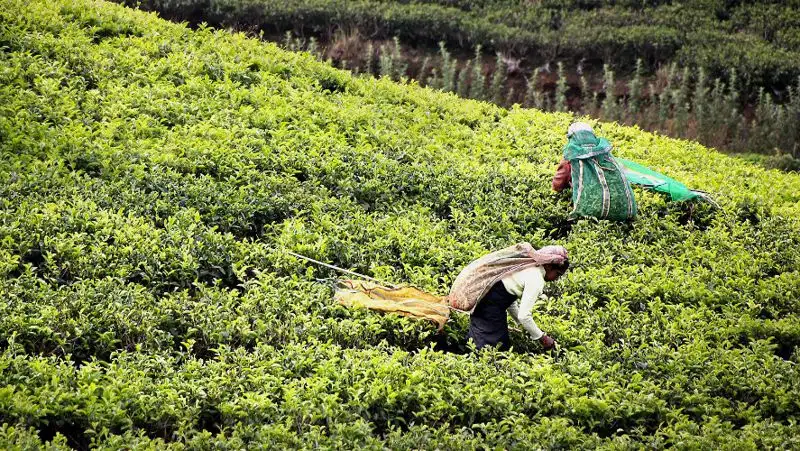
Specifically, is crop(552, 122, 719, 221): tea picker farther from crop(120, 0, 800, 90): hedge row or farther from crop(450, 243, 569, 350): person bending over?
crop(120, 0, 800, 90): hedge row

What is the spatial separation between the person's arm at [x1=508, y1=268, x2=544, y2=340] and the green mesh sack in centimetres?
240

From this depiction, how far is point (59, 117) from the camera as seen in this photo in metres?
8.44

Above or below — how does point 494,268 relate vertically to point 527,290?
above

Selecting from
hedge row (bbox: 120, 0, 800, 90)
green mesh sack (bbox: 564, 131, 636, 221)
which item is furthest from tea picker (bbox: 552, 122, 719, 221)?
hedge row (bbox: 120, 0, 800, 90)

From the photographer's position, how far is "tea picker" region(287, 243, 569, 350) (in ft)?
20.3

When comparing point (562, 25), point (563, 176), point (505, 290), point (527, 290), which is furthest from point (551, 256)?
point (562, 25)

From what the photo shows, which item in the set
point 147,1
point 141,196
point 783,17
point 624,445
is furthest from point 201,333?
point 783,17

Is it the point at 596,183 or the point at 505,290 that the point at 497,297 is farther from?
the point at 596,183

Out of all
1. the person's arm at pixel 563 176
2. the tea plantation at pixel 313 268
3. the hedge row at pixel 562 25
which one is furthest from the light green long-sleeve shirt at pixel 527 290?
the hedge row at pixel 562 25

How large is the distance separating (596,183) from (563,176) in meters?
0.45

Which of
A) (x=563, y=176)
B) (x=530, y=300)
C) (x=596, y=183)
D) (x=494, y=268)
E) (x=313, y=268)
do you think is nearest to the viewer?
(x=530, y=300)

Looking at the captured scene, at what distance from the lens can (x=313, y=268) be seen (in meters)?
6.89

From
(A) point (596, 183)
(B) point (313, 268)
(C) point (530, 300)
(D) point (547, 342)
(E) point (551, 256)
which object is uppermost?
(E) point (551, 256)

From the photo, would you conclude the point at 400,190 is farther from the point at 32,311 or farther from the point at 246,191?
the point at 32,311
